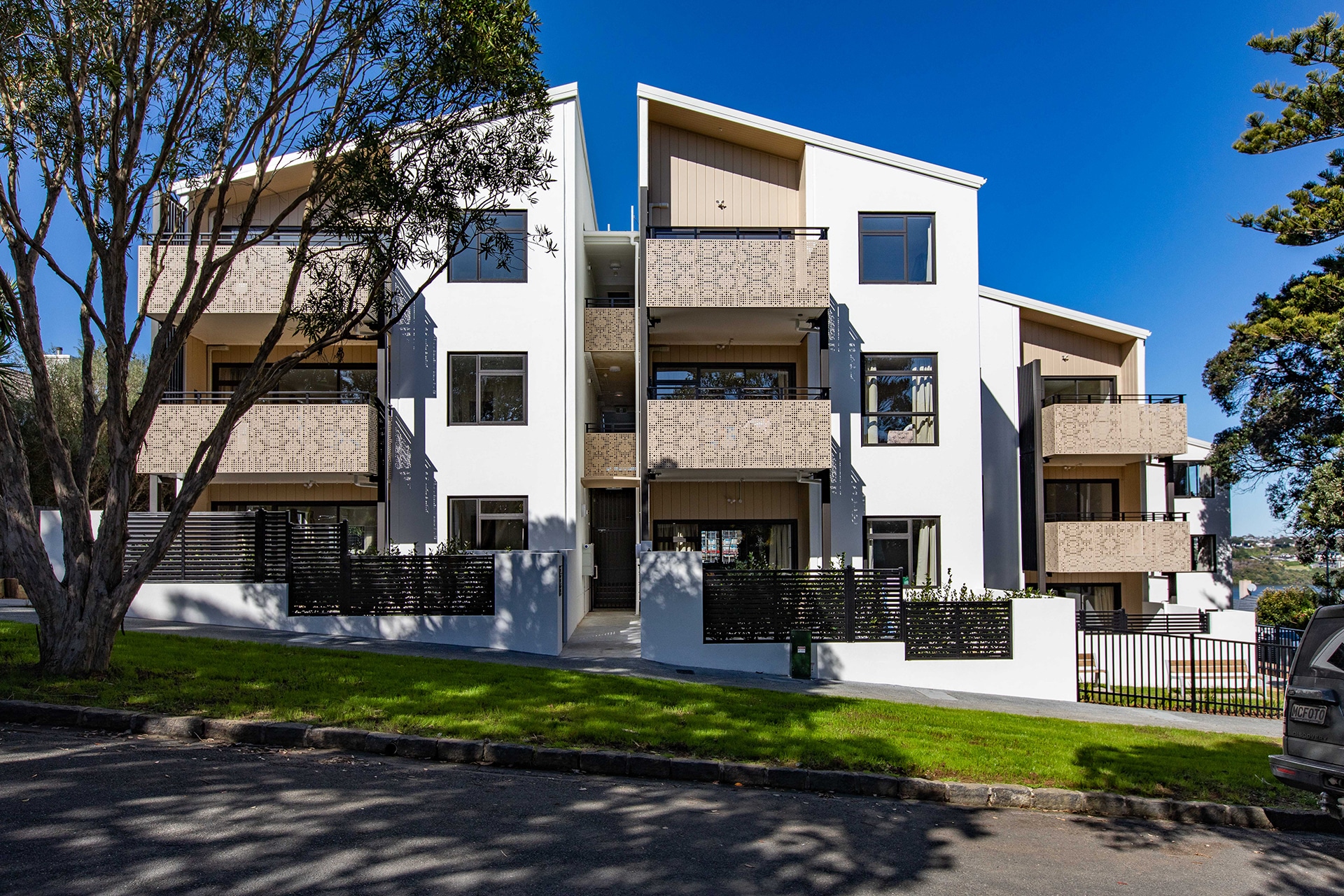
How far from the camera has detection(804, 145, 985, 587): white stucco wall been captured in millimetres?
19938

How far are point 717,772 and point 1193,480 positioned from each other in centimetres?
2836

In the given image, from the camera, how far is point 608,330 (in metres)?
21.1

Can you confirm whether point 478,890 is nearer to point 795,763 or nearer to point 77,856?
point 77,856

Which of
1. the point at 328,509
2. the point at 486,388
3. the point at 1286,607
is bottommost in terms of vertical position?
Answer: the point at 1286,607

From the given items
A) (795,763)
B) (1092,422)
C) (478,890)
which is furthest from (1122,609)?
(478,890)

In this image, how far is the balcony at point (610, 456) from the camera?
20.9 metres

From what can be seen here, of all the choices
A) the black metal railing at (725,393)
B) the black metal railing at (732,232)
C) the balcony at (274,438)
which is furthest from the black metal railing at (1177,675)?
the balcony at (274,438)

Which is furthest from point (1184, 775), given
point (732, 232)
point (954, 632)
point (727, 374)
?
point (727, 374)

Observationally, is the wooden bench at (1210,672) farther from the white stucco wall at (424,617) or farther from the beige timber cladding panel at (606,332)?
the beige timber cladding panel at (606,332)

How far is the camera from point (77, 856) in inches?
209

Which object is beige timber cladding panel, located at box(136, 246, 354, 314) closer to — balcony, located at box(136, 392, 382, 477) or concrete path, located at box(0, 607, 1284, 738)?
balcony, located at box(136, 392, 382, 477)

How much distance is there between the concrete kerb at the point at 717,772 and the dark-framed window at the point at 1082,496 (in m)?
17.0

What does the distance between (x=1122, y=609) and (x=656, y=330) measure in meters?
13.7

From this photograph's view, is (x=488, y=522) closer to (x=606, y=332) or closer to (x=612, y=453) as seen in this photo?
(x=612, y=453)
